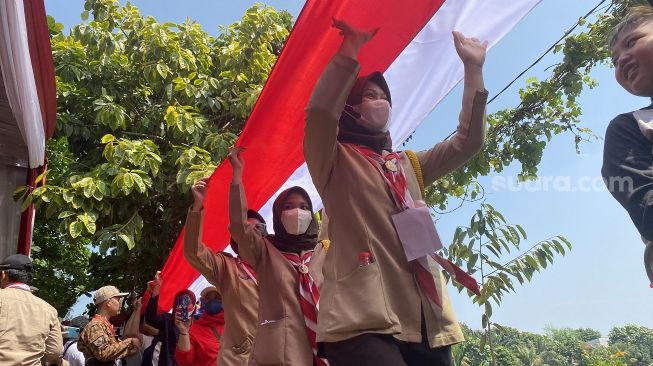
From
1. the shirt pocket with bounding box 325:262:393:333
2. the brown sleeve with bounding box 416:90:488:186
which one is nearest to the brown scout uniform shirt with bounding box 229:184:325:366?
the brown sleeve with bounding box 416:90:488:186

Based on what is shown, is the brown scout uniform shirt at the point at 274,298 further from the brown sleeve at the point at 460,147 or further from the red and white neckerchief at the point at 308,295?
the brown sleeve at the point at 460,147

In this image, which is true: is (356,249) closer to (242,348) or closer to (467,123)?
(467,123)

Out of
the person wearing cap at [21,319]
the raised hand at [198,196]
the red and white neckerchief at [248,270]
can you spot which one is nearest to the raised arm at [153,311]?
the person wearing cap at [21,319]

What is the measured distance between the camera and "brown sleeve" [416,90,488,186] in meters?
2.49

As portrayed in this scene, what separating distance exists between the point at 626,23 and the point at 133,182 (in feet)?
19.3

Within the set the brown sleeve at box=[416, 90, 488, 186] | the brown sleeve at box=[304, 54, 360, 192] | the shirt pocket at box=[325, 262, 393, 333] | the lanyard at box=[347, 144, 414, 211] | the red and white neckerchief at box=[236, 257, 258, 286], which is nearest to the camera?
the shirt pocket at box=[325, 262, 393, 333]

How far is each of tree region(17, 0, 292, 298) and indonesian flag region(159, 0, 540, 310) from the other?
3195 mm

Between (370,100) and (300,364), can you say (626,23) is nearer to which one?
(370,100)

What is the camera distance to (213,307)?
17.9 feet

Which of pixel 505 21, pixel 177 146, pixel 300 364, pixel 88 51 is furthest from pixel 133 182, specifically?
pixel 505 21

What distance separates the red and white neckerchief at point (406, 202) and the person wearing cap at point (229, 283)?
172cm

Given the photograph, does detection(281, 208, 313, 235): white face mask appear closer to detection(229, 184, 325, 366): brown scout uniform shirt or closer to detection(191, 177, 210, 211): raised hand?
detection(229, 184, 325, 366): brown scout uniform shirt

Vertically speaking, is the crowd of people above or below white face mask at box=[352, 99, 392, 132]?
below

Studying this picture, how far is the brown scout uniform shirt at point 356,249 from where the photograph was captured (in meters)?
2.07
